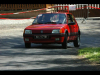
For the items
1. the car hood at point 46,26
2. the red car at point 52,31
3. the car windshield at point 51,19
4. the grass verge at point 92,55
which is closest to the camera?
the grass verge at point 92,55

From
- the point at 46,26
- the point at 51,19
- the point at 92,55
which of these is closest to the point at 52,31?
the point at 46,26

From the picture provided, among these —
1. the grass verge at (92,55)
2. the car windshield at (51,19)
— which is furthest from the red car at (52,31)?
the grass verge at (92,55)

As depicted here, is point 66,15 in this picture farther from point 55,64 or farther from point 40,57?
point 55,64

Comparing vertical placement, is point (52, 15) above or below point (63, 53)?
above

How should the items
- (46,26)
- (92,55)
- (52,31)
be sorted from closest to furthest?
(92,55) → (52,31) → (46,26)

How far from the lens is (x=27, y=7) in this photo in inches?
1869

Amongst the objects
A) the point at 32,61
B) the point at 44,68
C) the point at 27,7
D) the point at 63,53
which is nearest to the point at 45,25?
the point at 63,53

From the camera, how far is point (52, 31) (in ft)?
45.6

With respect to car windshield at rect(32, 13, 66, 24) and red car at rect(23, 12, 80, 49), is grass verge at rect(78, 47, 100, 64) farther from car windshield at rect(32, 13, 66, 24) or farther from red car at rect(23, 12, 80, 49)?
car windshield at rect(32, 13, 66, 24)

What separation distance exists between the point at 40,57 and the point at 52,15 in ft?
13.6

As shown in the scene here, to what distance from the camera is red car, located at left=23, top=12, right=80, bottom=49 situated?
1384 centimetres

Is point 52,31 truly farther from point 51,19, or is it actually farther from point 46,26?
point 51,19

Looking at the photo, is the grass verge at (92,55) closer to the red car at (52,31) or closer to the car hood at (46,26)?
the red car at (52,31)

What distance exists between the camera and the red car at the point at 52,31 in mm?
13844
